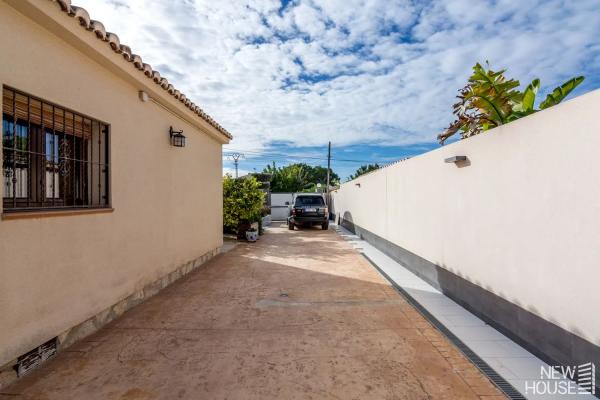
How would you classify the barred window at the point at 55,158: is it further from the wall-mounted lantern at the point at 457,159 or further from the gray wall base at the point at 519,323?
the gray wall base at the point at 519,323

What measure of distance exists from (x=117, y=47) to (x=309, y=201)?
1310 centimetres

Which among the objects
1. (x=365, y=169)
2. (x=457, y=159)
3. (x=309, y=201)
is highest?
(x=365, y=169)

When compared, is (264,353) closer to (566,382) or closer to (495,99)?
(566,382)

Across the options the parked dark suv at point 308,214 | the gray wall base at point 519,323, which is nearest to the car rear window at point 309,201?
the parked dark suv at point 308,214

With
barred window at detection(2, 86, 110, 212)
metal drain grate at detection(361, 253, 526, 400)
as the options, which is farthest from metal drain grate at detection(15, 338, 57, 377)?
metal drain grate at detection(361, 253, 526, 400)

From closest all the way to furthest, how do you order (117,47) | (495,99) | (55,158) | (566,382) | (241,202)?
(566,382), (55,158), (117,47), (495,99), (241,202)

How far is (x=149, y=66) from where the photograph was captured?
4766mm

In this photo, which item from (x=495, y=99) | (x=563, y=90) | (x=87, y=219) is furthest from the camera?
(x=495, y=99)

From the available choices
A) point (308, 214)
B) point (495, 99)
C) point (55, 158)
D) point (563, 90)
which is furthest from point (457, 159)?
point (308, 214)

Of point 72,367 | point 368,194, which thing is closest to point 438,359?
point 72,367

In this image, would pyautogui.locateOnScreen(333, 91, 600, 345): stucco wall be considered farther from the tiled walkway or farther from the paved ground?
the paved ground

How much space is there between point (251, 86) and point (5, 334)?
938 centimetres

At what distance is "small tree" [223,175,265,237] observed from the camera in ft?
38.5

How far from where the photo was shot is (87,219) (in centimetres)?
370
